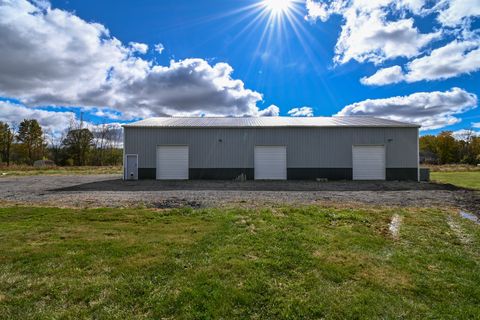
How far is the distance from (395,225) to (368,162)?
12733mm

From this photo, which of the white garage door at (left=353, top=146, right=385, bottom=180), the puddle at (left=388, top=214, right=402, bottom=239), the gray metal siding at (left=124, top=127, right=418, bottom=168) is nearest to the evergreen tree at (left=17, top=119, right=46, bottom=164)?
the gray metal siding at (left=124, top=127, right=418, bottom=168)

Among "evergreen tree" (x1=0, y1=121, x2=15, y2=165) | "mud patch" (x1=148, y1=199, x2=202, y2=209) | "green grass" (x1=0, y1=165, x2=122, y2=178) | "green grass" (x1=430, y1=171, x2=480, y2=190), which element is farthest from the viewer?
"evergreen tree" (x1=0, y1=121, x2=15, y2=165)

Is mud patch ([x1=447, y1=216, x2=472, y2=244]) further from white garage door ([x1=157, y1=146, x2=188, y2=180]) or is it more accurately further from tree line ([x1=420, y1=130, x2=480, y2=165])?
tree line ([x1=420, y1=130, x2=480, y2=165])

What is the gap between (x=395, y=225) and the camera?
5867 mm

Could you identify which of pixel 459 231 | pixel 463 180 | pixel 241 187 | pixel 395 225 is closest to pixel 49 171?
A: pixel 241 187

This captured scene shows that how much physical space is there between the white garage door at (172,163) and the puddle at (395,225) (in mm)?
13213

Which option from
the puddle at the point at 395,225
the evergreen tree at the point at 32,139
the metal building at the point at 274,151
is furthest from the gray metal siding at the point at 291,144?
the evergreen tree at the point at 32,139

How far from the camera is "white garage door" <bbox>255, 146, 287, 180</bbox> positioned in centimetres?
1756

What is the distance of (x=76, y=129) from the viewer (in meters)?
43.0

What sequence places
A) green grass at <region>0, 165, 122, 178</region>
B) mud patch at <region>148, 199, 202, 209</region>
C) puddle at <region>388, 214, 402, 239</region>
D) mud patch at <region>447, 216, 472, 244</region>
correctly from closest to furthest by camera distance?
mud patch at <region>447, 216, 472, 244</region>
puddle at <region>388, 214, 402, 239</region>
mud patch at <region>148, 199, 202, 209</region>
green grass at <region>0, 165, 122, 178</region>

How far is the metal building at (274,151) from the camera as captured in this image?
1748 centimetres

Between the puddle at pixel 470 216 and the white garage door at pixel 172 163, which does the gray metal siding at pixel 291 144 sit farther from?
the puddle at pixel 470 216

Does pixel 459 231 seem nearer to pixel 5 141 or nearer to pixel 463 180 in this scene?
pixel 463 180

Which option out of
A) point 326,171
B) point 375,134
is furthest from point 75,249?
point 375,134
